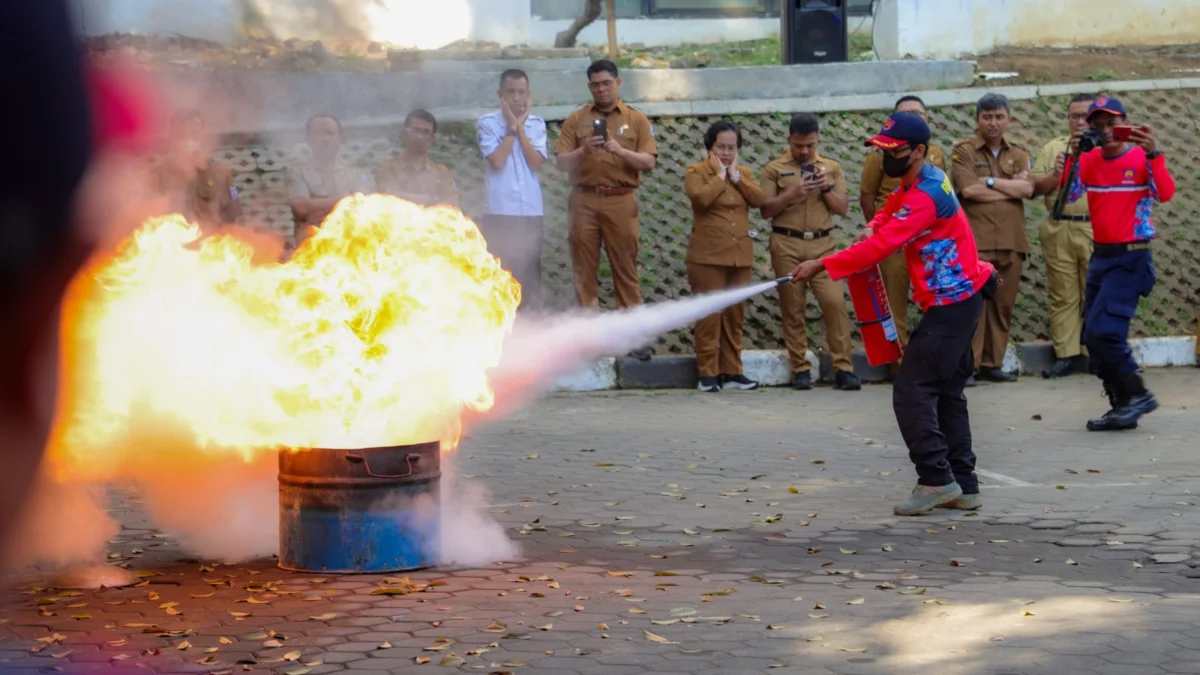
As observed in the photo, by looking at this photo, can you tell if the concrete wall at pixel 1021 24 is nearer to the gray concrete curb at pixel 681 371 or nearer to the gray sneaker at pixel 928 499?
the gray concrete curb at pixel 681 371

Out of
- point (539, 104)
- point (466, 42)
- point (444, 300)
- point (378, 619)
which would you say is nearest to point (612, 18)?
point (539, 104)

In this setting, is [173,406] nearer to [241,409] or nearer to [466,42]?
[241,409]

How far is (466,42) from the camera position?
11.1 metres

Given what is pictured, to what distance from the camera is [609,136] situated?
46.3 ft

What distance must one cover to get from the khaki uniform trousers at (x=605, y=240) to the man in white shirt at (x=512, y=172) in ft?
1.15

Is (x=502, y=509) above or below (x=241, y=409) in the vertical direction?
below

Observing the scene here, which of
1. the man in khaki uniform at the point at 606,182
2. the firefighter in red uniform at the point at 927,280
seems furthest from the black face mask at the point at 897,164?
the man in khaki uniform at the point at 606,182

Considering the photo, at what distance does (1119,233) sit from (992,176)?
10.6 feet

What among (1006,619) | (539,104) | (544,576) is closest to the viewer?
(1006,619)

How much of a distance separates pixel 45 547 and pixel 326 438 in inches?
54.0

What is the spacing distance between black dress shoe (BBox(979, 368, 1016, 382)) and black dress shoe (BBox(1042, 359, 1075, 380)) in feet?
1.30

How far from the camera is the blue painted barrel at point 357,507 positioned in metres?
7.50

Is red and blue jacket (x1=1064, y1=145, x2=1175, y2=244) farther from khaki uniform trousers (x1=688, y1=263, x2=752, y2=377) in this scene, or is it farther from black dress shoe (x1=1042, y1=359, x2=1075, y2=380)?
black dress shoe (x1=1042, y1=359, x2=1075, y2=380)

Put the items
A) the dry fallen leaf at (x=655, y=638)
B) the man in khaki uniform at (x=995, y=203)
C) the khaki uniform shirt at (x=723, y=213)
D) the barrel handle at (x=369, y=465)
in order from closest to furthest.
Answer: the dry fallen leaf at (x=655, y=638), the barrel handle at (x=369, y=465), the khaki uniform shirt at (x=723, y=213), the man in khaki uniform at (x=995, y=203)
